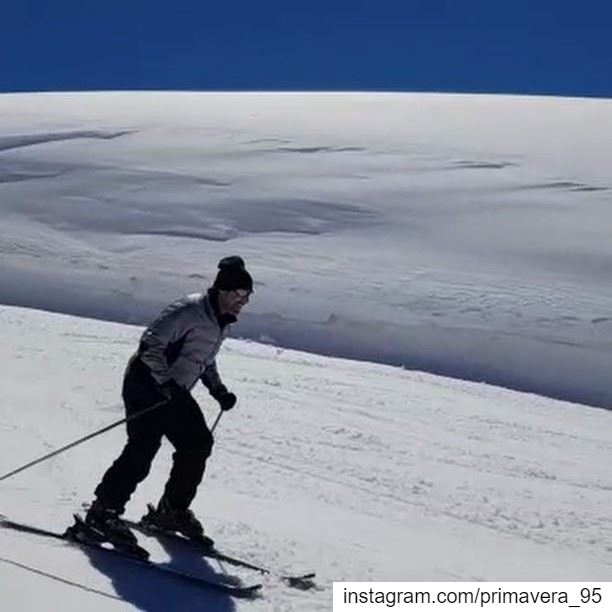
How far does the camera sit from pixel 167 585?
→ 213 inches

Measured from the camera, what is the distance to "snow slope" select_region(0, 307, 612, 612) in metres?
5.71

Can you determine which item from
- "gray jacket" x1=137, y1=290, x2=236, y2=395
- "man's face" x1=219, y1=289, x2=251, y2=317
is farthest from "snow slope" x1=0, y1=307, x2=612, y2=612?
"man's face" x1=219, y1=289, x2=251, y2=317

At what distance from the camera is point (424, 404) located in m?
9.32

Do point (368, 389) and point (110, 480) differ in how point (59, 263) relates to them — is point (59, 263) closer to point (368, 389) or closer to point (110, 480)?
point (368, 389)

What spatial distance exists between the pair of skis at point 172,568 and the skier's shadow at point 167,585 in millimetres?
19

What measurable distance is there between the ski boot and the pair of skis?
22 millimetres

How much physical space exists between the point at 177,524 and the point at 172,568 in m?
0.34

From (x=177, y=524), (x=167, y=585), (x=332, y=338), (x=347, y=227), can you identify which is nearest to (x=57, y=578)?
(x=167, y=585)

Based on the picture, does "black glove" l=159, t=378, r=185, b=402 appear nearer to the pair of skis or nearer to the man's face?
the man's face

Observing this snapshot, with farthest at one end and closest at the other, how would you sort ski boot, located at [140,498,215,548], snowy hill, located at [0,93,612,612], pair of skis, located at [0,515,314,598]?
snowy hill, located at [0,93,612,612] < ski boot, located at [140,498,215,548] < pair of skis, located at [0,515,314,598]

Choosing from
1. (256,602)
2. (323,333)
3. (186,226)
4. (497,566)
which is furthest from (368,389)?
(186,226)

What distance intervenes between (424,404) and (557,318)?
244cm

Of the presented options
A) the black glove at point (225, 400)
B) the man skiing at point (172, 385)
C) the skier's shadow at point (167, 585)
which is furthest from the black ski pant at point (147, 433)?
the skier's shadow at point (167, 585)

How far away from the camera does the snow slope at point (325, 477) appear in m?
5.71
